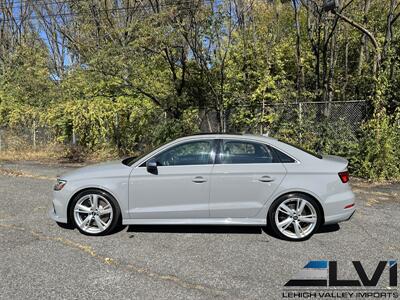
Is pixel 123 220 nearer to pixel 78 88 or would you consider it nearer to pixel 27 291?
pixel 27 291

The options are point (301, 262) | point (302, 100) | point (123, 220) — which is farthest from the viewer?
point (302, 100)

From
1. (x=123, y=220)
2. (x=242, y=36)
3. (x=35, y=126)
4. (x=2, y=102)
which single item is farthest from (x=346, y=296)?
(x=2, y=102)

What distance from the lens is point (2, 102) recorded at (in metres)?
16.3

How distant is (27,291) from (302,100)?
996cm

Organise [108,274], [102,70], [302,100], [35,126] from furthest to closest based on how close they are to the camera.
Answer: [35,126] < [302,100] < [102,70] < [108,274]

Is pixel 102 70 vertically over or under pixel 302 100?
over

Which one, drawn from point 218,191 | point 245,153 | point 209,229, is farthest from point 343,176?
point 209,229

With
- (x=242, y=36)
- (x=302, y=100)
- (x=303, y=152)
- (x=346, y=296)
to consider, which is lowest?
(x=346, y=296)

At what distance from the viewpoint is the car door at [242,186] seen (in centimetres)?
497

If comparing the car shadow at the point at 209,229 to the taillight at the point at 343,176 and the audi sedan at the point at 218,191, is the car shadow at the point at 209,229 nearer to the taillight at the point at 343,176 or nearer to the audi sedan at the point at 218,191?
the audi sedan at the point at 218,191

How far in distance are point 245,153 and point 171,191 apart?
1147 mm

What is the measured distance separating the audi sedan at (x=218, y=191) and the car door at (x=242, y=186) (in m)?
0.01

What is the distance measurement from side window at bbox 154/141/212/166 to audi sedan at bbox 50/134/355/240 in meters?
0.01

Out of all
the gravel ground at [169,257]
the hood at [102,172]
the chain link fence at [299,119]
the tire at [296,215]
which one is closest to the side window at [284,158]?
the tire at [296,215]
